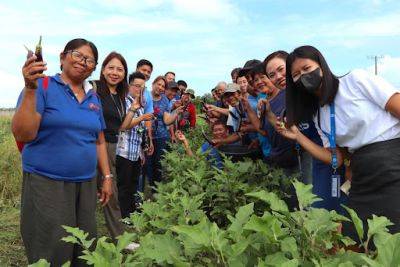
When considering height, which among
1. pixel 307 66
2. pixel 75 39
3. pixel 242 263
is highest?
pixel 75 39

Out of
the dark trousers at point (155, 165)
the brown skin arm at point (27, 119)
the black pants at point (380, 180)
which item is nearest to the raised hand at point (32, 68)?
the brown skin arm at point (27, 119)

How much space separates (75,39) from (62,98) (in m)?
0.51

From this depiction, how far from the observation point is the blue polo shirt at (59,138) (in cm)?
282

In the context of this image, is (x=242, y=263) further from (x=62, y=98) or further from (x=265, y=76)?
(x=265, y=76)

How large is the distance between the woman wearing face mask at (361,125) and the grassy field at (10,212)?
3.63 m

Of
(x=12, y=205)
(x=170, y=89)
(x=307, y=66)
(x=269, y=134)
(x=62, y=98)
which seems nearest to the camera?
(x=307, y=66)

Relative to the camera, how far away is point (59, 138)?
2.86 meters

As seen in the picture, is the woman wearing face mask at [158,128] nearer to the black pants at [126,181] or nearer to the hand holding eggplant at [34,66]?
the black pants at [126,181]

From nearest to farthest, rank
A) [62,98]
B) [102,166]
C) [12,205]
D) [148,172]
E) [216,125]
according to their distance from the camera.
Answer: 1. [62,98]
2. [102,166]
3. [216,125]
4. [12,205]
5. [148,172]

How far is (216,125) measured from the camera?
5.54m

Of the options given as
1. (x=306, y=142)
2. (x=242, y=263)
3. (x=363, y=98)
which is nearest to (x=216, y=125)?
(x=306, y=142)

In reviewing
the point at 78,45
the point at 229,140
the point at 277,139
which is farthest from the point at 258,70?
the point at 78,45

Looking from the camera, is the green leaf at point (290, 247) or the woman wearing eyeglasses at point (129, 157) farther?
the woman wearing eyeglasses at point (129, 157)

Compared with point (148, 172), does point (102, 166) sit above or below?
above
